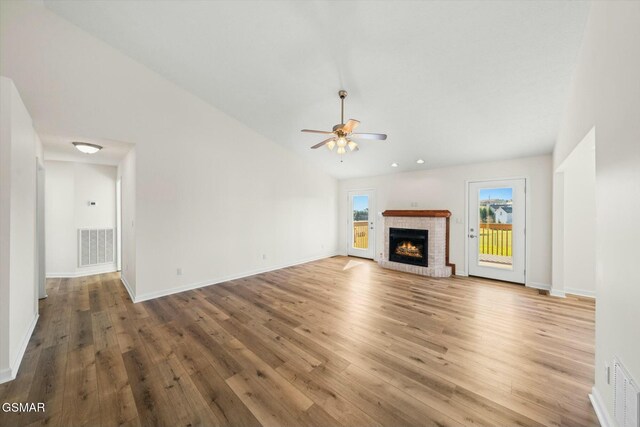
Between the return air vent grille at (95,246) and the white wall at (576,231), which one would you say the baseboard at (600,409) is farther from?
the return air vent grille at (95,246)

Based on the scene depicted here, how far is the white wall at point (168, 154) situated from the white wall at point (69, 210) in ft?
8.40

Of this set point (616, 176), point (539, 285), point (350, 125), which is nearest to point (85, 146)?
point (350, 125)

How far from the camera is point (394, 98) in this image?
134 inches

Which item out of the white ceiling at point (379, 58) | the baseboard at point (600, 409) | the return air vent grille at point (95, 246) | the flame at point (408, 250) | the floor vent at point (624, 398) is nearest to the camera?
the floor vent at point (624, 398)

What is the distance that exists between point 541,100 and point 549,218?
7.86ft

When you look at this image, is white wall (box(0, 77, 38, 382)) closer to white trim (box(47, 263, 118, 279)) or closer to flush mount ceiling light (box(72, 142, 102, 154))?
flush mount ceiling light (box(72, 142, 102, 154))

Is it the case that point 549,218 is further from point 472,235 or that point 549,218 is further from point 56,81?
point 56,81

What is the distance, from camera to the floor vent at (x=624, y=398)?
1174mm

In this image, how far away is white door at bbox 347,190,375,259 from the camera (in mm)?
6910

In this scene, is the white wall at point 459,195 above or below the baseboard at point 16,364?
above

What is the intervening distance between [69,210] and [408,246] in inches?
295
